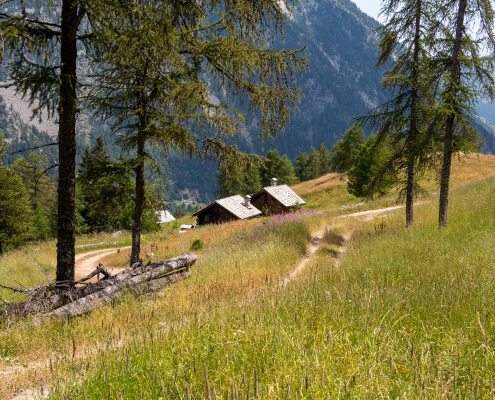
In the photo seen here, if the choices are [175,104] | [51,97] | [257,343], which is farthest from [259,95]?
[257,343]

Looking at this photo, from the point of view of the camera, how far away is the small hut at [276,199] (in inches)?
1892

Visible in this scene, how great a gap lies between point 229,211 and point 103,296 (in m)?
40.9

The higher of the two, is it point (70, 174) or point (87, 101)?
point (87, 101)

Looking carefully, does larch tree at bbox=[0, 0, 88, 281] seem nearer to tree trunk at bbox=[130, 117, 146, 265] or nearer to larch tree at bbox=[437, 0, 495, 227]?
tree trunk at bbox=[130, 117, 146, 265]

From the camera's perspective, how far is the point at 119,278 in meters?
7.25

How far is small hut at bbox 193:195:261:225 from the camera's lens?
47763mm

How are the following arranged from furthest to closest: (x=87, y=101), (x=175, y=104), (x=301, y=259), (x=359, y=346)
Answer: (x=301, y=259) → (x=87, y=101) → (x=175, y=104) → (x=359, y=346)

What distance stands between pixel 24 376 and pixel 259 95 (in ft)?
21.9

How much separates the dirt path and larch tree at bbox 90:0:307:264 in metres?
13.8

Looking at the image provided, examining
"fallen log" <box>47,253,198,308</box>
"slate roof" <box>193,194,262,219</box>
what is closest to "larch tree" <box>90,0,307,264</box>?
"fallen log" <box>47,253,198,308</box>

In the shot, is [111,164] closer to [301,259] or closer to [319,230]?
[301,259]

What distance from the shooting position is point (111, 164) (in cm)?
1061

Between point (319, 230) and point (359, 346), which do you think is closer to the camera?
point (359, 346)

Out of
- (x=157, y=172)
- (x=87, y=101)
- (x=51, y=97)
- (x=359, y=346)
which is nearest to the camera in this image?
(x=359, y=346)
